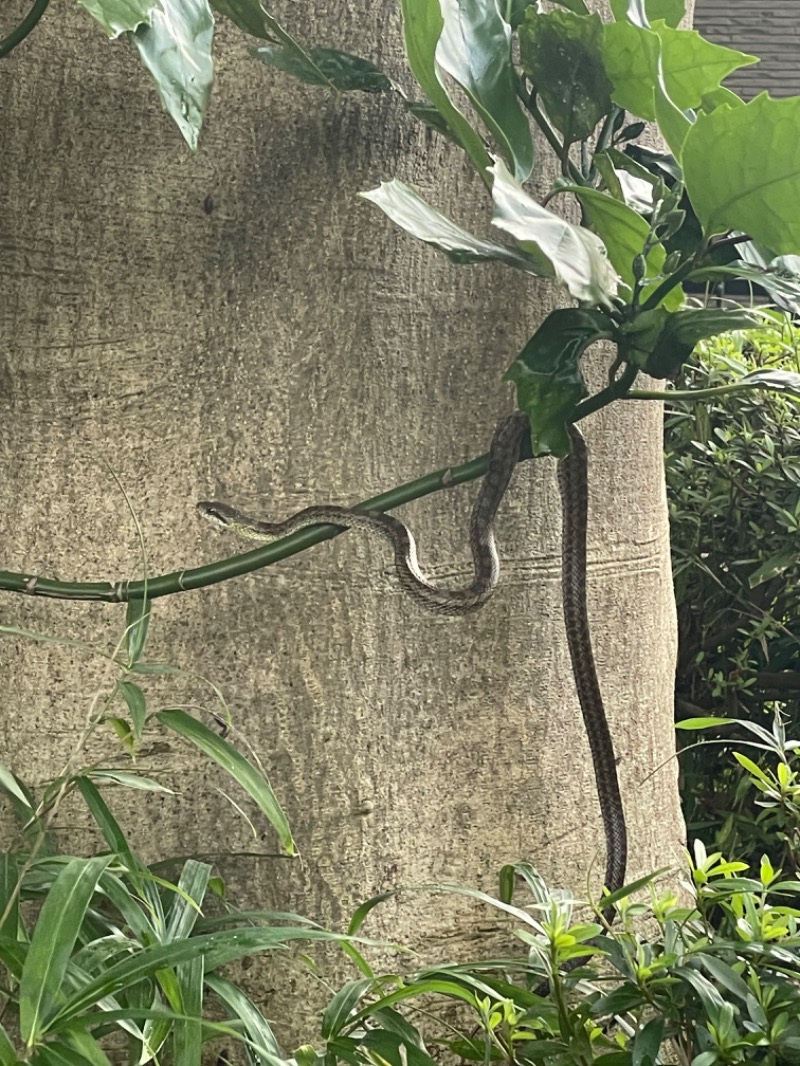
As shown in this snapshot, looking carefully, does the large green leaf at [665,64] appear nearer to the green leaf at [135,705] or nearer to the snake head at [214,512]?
the snake head at [214,512]

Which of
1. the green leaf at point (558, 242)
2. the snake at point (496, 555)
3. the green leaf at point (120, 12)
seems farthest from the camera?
the snake at point (496, 555)

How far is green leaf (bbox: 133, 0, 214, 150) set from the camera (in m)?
0.63

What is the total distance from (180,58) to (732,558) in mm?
1706

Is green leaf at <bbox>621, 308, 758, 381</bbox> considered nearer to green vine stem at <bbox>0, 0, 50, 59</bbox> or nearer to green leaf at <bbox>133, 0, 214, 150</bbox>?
green leaf at <bbox>133, 0, 214, 150</bbox>

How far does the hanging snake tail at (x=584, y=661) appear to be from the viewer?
3.56ft

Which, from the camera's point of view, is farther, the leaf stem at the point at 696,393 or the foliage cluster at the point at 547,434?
the leaf stem at the point at 696,393

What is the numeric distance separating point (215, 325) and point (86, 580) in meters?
0.31

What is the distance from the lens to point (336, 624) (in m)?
1.09

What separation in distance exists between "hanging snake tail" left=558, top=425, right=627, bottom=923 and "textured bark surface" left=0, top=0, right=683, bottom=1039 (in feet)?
0.46

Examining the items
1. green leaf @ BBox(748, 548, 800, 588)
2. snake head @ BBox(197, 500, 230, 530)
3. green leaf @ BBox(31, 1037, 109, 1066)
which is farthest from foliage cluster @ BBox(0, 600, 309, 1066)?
green leaf @ BBox(748, 548, 800, 588)

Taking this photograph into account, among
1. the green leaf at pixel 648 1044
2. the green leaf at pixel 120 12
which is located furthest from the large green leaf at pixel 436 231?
the green leaf at pixel 648 1044

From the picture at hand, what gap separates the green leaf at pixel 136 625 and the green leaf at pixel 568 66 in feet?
2.04

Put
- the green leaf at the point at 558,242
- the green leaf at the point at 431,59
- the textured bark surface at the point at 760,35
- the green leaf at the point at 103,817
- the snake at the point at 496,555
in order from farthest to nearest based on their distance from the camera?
the textured bark surface at the point at 760,35 → the snake at the point at 496,555 → the green leaf at the point at 103,817 → the green leaf at the point at 431,59 → the green leaf at the point at 558,242

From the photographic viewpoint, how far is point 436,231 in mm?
802
